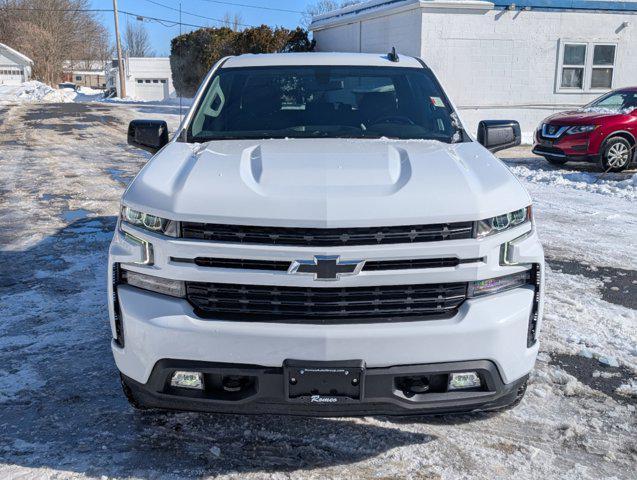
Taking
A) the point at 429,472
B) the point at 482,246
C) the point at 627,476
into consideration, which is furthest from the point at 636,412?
the point at 482,246

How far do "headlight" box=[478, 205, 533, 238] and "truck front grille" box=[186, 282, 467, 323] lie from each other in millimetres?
258

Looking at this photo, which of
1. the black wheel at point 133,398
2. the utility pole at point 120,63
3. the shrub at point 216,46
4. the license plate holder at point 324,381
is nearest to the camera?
the license plate holder at point 324,381

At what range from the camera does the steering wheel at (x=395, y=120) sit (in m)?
4.05

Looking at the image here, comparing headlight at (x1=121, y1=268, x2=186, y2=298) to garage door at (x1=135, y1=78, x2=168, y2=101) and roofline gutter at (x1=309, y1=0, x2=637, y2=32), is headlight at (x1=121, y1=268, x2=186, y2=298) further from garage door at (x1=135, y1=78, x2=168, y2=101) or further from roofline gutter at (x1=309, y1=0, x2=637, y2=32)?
garage door at (x1=135, y1=78, x2=168, y2=101)

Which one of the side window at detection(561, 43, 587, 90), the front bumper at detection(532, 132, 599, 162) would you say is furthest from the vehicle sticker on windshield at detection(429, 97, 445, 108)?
the side window at detection(561, 43, 587, 90)

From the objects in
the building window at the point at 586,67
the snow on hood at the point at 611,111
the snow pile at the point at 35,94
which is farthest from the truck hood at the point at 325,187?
the snow pile at the point at 35,94

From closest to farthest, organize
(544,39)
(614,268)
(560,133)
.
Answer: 1. (614,268)
2. (560,133)
3. (544,39)

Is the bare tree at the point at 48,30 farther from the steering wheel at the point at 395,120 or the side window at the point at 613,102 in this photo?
the steering wheel at the point at 395,120

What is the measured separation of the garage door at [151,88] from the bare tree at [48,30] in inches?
647

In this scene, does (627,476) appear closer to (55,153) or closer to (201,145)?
(201,145)

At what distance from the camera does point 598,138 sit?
1178cm

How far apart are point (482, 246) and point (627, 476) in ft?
4.11

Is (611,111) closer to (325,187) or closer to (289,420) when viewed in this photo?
(289,420)

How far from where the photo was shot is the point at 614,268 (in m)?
5.94
